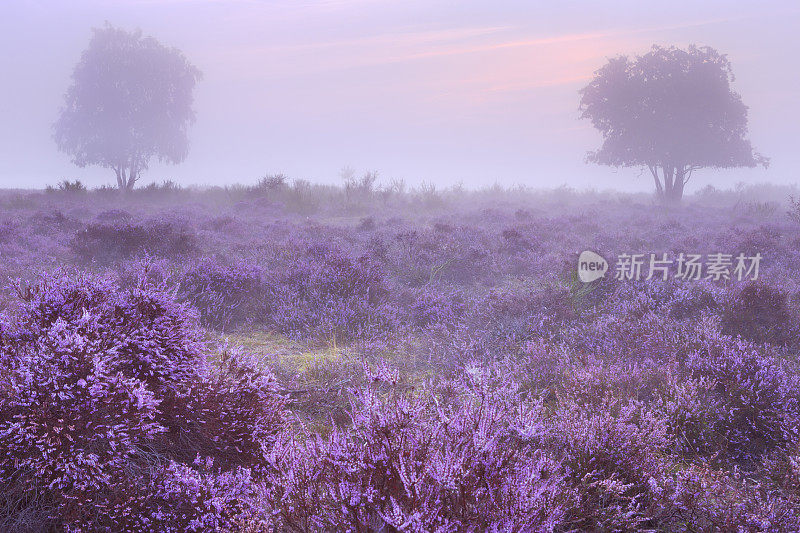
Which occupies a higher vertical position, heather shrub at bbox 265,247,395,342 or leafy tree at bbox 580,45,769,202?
leafy tree at bbox 580,45,769,202

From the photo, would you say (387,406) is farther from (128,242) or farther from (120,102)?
(120,102)

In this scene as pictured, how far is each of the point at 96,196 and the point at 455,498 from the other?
25.4m

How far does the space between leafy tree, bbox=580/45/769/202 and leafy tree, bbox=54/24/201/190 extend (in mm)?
33201

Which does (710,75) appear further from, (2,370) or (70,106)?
(70,106)

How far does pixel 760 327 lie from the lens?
5.49 m

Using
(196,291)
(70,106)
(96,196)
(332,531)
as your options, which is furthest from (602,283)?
(70,106)
